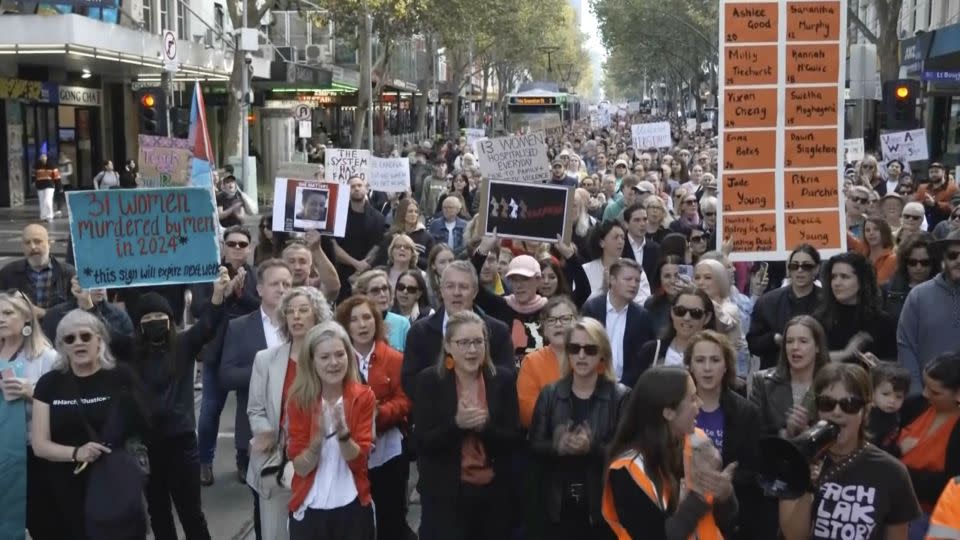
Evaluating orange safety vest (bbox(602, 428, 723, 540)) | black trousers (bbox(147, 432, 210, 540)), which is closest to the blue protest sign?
black trousers (bbox(147, 432, 210, 540))

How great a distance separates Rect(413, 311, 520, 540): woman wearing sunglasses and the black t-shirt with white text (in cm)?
164

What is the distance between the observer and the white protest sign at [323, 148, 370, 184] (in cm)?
1552

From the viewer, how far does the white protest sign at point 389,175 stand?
16.6 meters

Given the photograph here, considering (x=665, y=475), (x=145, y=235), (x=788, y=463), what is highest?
(x=145, y=235)

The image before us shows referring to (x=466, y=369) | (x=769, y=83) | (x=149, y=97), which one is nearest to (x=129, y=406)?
(x=466, y=369)

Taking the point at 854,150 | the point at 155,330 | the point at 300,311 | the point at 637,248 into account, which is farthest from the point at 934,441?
the point at 854,150

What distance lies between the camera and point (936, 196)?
14992 millimetres

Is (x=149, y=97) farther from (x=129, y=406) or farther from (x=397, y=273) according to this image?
(x=129, y=406)

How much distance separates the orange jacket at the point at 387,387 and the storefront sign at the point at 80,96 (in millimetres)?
Result: 30211

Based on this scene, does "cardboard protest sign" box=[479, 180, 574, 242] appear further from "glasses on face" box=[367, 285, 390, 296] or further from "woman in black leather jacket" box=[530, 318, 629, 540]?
"woman in black leather jacket" box=[530, 318, 629, 540]

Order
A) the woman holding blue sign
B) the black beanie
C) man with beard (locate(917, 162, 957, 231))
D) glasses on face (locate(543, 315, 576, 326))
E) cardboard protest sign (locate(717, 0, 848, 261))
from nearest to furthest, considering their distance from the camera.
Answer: the woman holding blue sign
glasses on face (locate(543, 315, 576, 326))
the black beanie
cardboard protest sign (locate(717, 0, 848, 261))
man with beard (locate(917, 162, 957, 231))

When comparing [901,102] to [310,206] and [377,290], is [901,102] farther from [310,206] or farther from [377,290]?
[377,290]

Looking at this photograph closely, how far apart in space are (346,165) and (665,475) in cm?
1166

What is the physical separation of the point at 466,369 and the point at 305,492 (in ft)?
2.98
